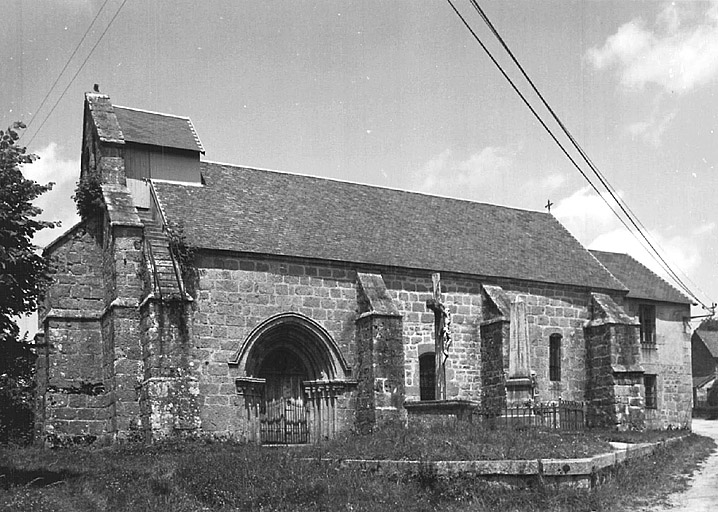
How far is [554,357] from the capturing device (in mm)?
30734

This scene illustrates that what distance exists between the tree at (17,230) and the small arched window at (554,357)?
1895 cm

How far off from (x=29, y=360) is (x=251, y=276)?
7.23 metres

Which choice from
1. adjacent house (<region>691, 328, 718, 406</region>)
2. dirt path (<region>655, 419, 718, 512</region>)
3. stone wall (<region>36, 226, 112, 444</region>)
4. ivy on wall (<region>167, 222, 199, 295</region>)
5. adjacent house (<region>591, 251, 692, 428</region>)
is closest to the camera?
dirt path (<region>655, 419, 718, 512</region>)

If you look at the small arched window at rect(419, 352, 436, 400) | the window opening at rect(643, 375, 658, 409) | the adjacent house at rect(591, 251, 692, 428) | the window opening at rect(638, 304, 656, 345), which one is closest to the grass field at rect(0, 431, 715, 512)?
the small arched window at rect(419, 352, 436, 400)

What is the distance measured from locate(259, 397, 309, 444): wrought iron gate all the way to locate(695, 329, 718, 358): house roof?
43.5 meters

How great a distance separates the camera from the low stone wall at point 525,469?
13.4m

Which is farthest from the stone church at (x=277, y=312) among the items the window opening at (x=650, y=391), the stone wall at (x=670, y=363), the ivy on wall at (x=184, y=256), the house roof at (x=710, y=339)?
the house roof at (x=710, y=339)

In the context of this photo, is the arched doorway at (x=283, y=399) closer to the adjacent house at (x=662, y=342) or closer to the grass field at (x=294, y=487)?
the grass field at (x=294, y=487)

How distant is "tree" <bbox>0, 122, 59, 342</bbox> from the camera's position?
1588 centimetres

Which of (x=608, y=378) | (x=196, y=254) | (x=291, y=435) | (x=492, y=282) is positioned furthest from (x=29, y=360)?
(x=608, y=378)

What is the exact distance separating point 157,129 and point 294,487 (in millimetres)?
17300

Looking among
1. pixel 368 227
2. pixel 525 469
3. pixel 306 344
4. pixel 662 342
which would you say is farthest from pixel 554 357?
pixel 525 469

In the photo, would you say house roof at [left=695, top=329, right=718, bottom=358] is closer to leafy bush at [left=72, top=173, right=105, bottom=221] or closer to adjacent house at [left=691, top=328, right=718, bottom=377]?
adjacent house at [left=691, top=328, right=718, bottom=377]

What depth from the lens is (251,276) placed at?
24.9 metres
